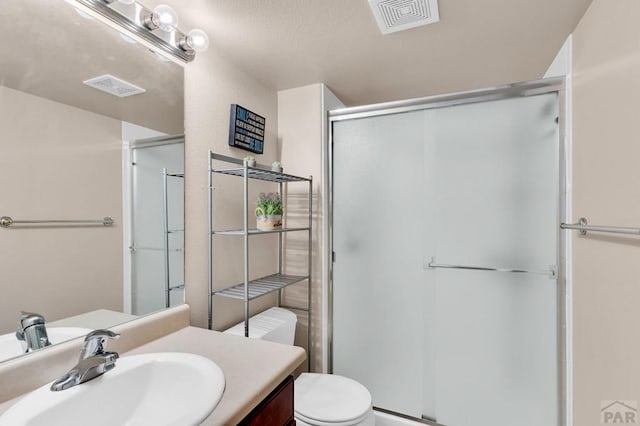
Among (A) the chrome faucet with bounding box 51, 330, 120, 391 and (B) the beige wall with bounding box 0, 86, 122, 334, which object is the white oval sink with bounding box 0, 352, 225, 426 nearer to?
(A) the chrome faucet with bounding box 51, 330, 120, 391

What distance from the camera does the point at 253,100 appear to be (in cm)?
189

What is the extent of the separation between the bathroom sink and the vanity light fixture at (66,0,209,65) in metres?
1.05

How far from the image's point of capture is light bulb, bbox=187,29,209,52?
128 centimetres

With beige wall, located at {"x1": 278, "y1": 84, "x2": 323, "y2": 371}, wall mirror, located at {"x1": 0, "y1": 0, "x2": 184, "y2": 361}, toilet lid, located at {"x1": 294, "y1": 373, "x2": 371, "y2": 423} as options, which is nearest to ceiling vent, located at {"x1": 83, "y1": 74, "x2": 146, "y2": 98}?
wall mirror, located at {"x1": 0, "y1": 0, "x2": 184, "y2": 361}

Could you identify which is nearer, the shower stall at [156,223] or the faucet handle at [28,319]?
the faucet handle at [28,319]

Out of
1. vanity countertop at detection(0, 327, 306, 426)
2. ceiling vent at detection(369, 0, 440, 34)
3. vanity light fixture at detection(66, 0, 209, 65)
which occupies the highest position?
ceiling vent at detection(369, 0, 440, 34)

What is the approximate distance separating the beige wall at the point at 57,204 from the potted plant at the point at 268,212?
708mm

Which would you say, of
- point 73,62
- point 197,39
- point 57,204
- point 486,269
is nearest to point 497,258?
Answer: point 486,269

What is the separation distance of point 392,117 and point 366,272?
38.7 inches

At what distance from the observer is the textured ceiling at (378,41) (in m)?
1.27

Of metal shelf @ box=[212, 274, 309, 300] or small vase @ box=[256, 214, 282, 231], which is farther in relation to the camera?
small vase @ box=[256, 214, 282, 231]

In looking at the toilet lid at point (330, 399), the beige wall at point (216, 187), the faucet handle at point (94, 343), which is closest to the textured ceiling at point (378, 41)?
the beige wall at point (216, 187)
